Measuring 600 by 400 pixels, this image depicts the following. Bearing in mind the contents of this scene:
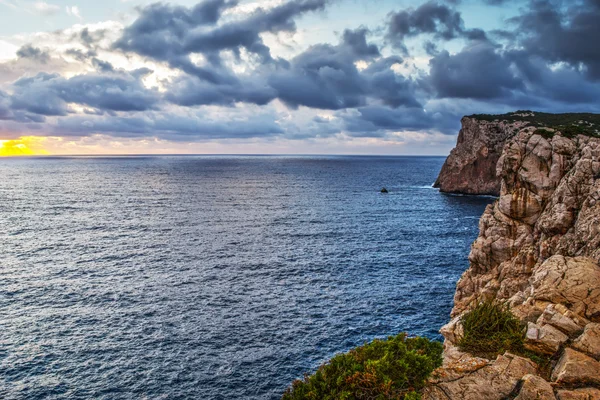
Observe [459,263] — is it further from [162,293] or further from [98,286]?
[98,286]

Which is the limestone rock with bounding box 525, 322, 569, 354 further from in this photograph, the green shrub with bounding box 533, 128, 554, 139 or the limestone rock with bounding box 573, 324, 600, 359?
the green shrub with bounding box 533, 128, 554, 139

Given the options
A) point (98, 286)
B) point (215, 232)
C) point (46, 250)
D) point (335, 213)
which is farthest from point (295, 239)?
point (46, 250)

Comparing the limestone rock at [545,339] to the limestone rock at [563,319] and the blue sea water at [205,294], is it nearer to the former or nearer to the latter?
the limestone rock at [563,319]

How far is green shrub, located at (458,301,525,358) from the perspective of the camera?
20016 mm

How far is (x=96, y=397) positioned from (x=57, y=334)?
1424 centimetres

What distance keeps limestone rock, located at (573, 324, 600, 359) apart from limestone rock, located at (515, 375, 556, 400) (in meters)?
3.69

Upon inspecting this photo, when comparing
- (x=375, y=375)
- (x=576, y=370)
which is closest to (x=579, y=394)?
(x=576, y=370)

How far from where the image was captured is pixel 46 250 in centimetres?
7856

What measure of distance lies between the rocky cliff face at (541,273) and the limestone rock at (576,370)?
42 mm

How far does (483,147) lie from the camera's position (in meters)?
148

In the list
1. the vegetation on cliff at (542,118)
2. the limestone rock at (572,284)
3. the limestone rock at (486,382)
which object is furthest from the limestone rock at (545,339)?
the vegetation on cliff at (542,118)

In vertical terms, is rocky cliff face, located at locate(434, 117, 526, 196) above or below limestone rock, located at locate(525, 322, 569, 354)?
above

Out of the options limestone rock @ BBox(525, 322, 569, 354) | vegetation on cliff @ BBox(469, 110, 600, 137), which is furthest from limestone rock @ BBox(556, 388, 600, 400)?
vegetation on cliff @ BBox(469, 110, 600, 137)

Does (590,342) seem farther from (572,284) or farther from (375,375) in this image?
(375,375)
